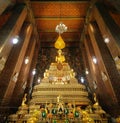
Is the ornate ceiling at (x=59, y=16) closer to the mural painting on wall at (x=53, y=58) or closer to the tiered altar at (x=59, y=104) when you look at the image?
the mural painting on wall at (x=53, y=58)

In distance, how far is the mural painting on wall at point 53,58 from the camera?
1269 centimetres

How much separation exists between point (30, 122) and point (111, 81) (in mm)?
3858

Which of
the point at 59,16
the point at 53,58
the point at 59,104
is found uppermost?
the point at 59,16

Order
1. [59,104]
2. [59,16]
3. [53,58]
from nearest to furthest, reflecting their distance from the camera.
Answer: [59,104] → [59,16] → [53,58]

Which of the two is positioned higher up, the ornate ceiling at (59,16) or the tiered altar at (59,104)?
the ornate ceiling at (59,16)

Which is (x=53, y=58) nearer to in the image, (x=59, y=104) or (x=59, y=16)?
(x=59, y=16)

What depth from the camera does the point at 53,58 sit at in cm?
1338

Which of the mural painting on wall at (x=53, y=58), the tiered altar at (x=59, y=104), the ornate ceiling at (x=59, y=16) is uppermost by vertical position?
the ornate ceiling at (x=59, y=16)

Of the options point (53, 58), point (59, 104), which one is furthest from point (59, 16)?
point (59, 104)

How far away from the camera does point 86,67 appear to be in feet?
39.7

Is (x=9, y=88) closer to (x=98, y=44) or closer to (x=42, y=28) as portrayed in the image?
A: (x=98, y=44)

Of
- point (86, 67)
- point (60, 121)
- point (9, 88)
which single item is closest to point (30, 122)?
point (60, 121)

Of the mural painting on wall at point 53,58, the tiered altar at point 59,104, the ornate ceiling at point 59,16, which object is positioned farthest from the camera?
the mural painting on wall at point 53,58

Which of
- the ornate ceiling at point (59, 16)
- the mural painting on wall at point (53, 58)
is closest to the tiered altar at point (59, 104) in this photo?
the mural painting on wall at point (53, 58)
